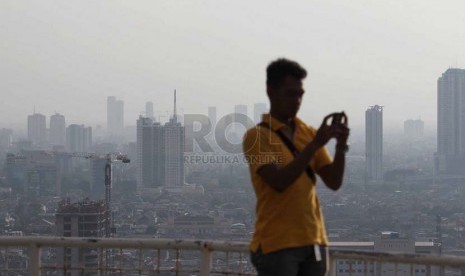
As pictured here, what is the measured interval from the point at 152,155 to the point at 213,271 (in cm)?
3631

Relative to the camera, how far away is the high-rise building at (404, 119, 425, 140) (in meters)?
61.4

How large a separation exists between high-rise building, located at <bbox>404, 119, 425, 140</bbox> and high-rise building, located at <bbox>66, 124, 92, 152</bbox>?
22.0 meters

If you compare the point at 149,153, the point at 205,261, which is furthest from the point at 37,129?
the point at 205,261

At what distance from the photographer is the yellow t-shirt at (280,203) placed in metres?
3.85

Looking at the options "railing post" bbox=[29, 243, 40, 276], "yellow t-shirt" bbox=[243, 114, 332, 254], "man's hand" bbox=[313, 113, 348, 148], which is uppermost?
"man's hand" bbox=[313, 113, 348, 148]

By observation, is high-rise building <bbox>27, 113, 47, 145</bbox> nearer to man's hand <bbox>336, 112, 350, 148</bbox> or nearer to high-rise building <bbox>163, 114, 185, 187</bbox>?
high-rise building <bbox>163, 114, 185, 187</bbox>

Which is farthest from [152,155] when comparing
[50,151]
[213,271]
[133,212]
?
Result: [213,271]

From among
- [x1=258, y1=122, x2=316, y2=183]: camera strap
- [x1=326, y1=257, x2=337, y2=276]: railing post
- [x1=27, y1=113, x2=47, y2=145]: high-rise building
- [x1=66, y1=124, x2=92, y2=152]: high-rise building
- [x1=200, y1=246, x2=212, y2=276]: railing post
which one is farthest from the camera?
[x1=66, y1=124, x2=92, y2=152]: high-rise building

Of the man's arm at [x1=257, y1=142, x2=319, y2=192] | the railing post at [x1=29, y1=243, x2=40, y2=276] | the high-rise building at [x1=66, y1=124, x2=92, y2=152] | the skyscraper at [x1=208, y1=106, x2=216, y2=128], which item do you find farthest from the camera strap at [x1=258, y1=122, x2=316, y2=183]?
the high-rise building at [x1=66, y1=124, x2=92, y2=152]

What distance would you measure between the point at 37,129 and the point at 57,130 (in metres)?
1.34

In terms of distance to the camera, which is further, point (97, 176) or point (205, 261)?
point (97, 176)

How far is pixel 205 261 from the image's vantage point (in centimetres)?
548

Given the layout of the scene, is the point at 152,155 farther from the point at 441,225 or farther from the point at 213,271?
the point at 213,271

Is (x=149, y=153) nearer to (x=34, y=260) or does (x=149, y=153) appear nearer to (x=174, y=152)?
(x=174, y=152)
